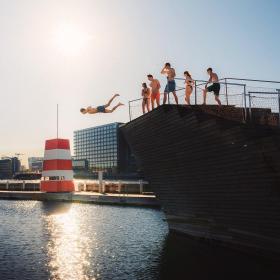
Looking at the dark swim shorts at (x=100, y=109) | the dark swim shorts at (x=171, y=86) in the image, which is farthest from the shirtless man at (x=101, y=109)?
the dark swim shorts at (x=171, y=86)

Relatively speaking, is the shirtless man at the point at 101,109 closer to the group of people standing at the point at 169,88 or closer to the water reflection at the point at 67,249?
the group of people standing at the point at 169,88

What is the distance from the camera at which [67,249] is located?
1852 cm

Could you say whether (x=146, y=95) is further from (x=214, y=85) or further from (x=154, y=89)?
(x=214, y=85)

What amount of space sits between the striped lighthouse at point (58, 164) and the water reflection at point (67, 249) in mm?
12026

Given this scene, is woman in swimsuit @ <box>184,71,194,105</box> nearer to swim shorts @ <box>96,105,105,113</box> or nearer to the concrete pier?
swim shorts @ <box>96,105,105,113</box>

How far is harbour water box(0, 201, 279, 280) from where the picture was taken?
14.1 meters

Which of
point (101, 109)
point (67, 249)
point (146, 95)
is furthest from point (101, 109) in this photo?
point (67, 249)

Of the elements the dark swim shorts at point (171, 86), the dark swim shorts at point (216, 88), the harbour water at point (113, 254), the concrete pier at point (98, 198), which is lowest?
the harbour water at point (113, 254)

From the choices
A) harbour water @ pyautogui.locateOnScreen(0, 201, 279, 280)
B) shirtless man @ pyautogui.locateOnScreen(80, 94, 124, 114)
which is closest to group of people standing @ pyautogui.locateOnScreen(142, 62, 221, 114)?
shirtless man @ pyautogui.locateOnScreen(80, 94, 124, 114)

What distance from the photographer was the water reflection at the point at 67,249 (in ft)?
47.5

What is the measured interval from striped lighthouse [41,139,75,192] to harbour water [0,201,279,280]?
48.9 feet

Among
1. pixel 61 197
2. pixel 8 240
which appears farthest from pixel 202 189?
pixel 61 197

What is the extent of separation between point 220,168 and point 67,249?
8222 mm

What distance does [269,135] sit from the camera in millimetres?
13359
